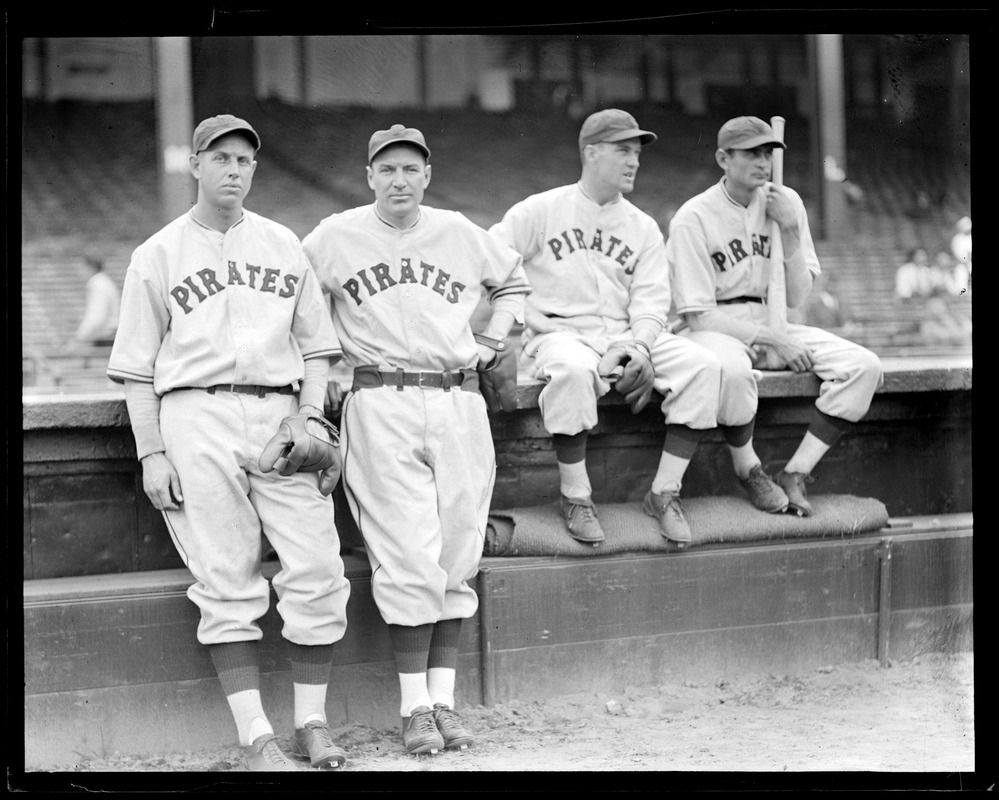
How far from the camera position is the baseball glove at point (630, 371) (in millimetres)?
4371

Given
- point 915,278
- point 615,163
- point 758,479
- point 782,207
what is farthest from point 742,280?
→ point 915,278

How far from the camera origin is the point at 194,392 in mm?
3789

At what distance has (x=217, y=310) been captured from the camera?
12.5 ft

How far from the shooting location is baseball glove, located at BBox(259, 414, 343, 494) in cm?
373

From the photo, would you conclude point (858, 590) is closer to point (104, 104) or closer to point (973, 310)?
point (973, 310)

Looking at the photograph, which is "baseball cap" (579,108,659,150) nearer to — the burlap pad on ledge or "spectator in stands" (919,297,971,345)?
the burlap pad on ledge

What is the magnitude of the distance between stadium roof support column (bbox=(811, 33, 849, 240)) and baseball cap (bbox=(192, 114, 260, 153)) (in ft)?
9.44

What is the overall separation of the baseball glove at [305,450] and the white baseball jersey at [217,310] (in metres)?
0.16

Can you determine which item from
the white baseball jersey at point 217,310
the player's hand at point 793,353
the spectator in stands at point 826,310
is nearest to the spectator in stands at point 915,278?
the spectator in stands at point 826,310

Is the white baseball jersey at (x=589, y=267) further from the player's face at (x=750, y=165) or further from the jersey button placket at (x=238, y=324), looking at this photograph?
the jersey button placket at (x=238, y=324)

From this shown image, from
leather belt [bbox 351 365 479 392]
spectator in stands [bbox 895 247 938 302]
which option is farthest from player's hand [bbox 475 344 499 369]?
spectator in stands [bbox 895 247 938 302]

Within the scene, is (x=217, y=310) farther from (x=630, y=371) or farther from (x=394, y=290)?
(x=630, y=371)
